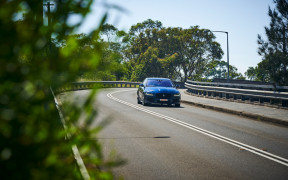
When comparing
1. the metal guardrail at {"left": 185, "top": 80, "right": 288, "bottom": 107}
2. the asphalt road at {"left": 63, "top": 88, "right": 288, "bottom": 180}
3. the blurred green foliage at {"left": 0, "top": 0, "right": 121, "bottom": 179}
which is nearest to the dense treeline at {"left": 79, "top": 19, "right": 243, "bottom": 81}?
the metal guardrail at {"left": 185, "top": 80, "right": 288, "bottom": 107}

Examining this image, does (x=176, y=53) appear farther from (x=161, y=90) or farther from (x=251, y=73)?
(x=251, y=73)

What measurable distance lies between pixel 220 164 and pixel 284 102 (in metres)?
11.9

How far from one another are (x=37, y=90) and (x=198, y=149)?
22.6 ft

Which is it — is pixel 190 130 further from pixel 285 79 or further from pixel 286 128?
pixel 285 79

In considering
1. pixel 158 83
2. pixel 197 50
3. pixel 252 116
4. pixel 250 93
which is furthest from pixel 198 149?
pixel 197 50

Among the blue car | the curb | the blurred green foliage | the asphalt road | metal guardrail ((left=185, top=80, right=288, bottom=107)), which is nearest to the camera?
the blurred green foliage

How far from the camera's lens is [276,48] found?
24.8m

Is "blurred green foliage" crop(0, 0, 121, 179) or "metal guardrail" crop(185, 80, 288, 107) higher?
"blurred green foliage" crop(0, 0, 121, 179)

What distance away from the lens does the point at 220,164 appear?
6457 mm

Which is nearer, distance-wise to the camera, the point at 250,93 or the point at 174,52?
the point at 250,93

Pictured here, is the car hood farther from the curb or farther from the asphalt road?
the asphalt road

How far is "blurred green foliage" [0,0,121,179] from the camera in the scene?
1298mm

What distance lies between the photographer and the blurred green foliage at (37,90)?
1.30 meters

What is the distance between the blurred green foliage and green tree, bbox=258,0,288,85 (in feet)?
76.7
